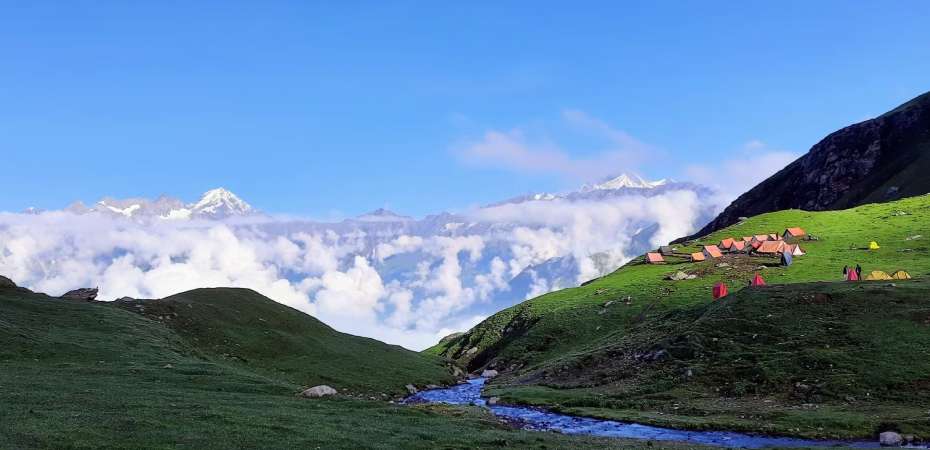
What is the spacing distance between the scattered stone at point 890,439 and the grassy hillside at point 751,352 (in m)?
2.36

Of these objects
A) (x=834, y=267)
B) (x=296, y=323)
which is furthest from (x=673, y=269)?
(x=296, y=323)

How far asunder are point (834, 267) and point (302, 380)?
10835 centimetres

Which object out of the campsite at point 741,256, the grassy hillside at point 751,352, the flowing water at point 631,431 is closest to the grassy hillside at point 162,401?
the flowing water at point 631,431

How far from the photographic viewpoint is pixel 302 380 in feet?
253

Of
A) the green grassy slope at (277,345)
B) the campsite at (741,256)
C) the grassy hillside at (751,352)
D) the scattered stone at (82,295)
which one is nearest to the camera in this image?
the grassy hillside at (751,352)

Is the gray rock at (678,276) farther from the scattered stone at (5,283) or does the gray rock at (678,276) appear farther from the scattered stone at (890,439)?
the scattered stone at (5,283)

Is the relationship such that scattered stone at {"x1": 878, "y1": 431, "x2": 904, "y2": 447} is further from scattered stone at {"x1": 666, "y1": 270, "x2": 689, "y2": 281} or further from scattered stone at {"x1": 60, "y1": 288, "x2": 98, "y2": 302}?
scattered stone at {"x1": 60, "y1": 288, "x2": 98, "y2": 302}

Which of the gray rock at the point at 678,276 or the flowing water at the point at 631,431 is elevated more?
the gray rock at the point at 678,276

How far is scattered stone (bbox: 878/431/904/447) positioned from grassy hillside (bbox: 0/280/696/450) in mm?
19238

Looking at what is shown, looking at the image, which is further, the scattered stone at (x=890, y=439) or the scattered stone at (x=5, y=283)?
the scattered stone at (x=5, y=283)

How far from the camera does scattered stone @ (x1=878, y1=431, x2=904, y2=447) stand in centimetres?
4466

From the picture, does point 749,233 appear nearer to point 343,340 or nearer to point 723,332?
point 723,332

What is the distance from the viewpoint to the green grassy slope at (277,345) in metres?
82.1

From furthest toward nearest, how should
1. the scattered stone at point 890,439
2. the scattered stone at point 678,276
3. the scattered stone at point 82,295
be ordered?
→ the scattered stone at point 678,276
the scattered stone at point 82,295
the scattered stone at point 890,439
